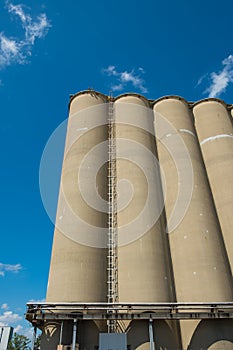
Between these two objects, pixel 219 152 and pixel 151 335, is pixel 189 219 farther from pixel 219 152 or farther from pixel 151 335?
pixel 151 335

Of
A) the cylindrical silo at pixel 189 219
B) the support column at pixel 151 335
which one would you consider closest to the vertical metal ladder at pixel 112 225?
the support column at pixel 151 335

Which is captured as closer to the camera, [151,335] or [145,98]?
[151,335]

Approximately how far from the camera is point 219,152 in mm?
26906

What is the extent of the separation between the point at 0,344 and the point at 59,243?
63500 mm

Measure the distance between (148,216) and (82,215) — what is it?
497 centimetres

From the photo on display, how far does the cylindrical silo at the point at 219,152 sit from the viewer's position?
76.4 ft

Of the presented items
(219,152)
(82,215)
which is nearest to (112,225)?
(82,215)

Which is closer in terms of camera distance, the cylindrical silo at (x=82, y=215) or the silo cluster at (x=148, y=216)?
the silo cluster at (x=148, y=216)

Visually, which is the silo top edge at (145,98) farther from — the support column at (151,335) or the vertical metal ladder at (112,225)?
the support column at (151,335)

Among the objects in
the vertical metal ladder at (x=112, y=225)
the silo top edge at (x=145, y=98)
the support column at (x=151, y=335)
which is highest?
the silo top edge at (x=145, y=98)

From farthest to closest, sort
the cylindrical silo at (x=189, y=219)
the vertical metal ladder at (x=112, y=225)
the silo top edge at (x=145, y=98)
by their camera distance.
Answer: the silo top edge at (x=145, y=98) → the cylindrical silo at (x=189, y=219) → the vertical metal ladder at (x=112, y=225)

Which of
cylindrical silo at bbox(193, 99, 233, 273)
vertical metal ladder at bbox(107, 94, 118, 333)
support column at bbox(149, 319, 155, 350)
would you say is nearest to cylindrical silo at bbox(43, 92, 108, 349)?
vertical metal ladder at bbox(107, 94, 118, 333)

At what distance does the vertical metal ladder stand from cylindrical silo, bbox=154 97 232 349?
429 centimetres

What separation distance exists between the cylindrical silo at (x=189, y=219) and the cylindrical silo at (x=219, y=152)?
0.87 m
